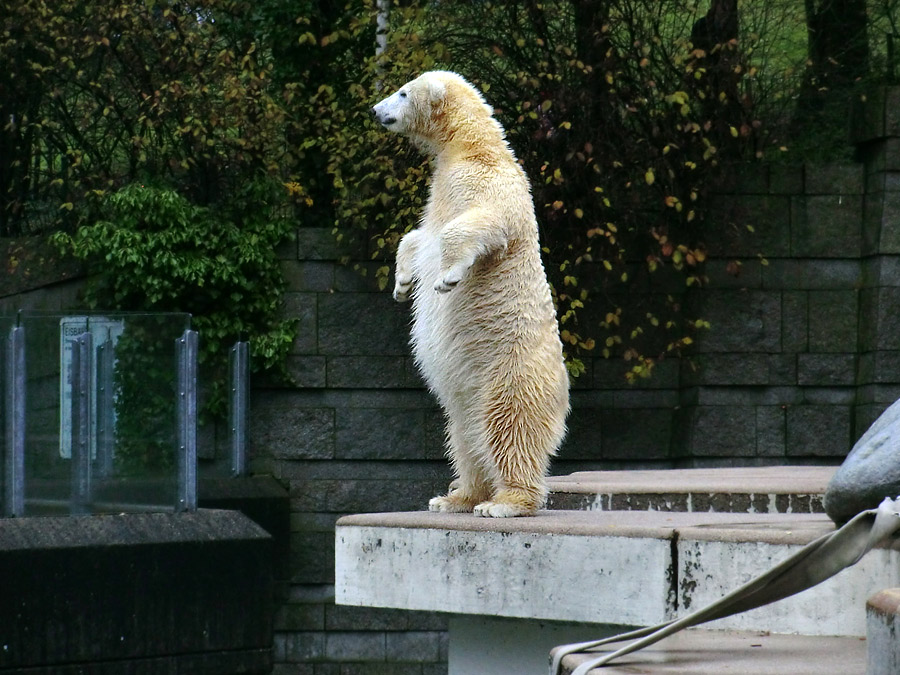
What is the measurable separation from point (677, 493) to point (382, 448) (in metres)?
3.19

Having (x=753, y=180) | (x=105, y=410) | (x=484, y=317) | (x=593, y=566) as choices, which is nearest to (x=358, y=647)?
(x=105, y=410)

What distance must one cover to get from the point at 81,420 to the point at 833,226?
4423 mm

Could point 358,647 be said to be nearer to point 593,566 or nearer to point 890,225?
point 890,225

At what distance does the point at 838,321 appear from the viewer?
23.8 ft

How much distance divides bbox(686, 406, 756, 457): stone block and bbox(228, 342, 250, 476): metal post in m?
2.68

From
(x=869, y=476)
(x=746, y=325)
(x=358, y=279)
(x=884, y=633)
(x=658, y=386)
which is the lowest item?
(x=884, y=633)

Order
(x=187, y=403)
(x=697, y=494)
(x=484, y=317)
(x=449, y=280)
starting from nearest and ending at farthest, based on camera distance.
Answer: (x=449, y=280)
(x=484, y=317)
(x=697, y=494)
(x=187, y=403)

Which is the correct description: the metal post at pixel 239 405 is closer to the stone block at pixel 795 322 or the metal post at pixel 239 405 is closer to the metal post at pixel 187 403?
the metal post at pixel 187 403

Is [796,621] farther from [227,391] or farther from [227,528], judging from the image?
[227,391]

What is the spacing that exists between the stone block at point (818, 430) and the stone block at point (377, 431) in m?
2.21

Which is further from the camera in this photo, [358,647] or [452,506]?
[358,647]

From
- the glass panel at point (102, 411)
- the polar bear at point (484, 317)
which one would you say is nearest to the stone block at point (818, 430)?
the glass panel at point (102, 411)

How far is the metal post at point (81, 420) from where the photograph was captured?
6145 mm

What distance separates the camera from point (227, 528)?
629 centimetres
